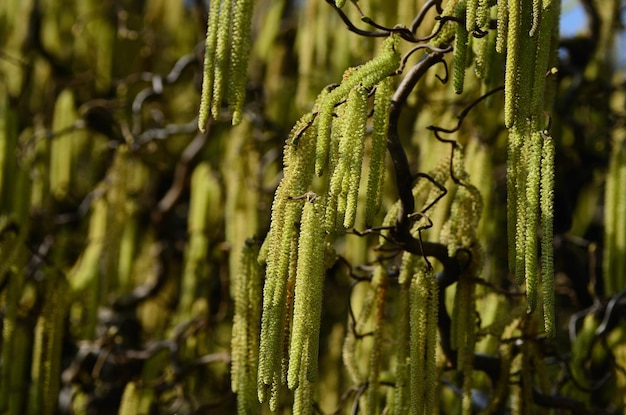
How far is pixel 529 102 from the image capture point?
4.64ft

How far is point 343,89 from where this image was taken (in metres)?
1.39

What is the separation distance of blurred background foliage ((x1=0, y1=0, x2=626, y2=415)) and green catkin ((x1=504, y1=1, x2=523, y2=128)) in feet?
1.84

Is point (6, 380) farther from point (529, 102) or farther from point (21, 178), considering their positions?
point (529, 102)

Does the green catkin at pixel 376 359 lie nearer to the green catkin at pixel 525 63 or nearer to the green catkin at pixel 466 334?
the green catkin at pixel 466 334

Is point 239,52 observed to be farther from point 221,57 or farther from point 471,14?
point 471,14

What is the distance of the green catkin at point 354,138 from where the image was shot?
1.34 metres

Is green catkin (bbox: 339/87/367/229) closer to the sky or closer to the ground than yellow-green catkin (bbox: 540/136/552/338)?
closer to the sky

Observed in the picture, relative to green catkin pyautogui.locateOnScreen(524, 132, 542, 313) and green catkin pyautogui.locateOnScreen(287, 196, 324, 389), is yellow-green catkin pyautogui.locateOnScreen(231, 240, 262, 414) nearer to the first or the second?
green catkin pyautogui.locateOnScreen(287, 196, 324, 389)

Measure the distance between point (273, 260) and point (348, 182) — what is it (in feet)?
0.56

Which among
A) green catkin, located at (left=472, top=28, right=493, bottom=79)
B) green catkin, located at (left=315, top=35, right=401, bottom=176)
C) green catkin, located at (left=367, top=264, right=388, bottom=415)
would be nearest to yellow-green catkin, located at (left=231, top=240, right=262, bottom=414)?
green catkin, located at (left=367, top=264, right=388, bottom=415)

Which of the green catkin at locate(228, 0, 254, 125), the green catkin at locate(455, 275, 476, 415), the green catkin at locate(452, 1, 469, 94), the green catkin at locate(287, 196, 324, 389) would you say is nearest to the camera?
the green catkin at locate(287, 196, 324, 389)

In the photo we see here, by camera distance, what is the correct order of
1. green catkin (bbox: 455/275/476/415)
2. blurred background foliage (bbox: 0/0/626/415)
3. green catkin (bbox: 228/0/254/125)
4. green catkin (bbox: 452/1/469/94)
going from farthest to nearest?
blurred background foliage (bbox: 0/0/626/415) < green catkin (bbox: 455/275/476/415) < green catkin (bbox: 228/0/254/125) < green catkin (bbox: 452/1/469/94)

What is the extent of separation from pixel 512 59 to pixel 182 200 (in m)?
2.51

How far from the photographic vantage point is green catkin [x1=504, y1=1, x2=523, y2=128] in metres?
1.35
